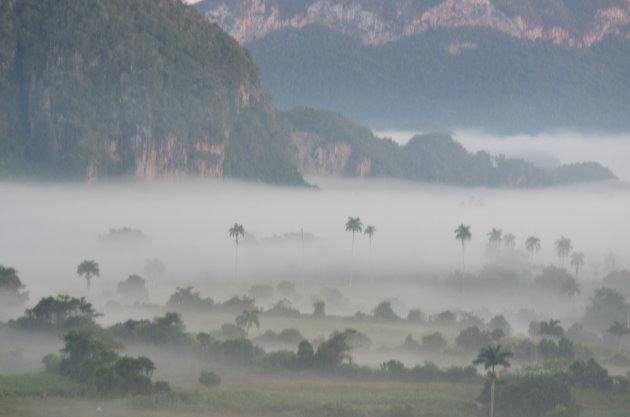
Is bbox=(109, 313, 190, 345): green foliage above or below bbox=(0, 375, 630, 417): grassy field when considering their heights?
above

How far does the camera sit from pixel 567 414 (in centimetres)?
11475

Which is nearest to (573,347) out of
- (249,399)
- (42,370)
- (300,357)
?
(300,357)

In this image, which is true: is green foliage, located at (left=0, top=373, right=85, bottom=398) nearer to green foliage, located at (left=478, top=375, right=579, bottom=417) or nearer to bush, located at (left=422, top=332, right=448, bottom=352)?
green foliage, located at (left=478, top=375, right=579, bottom=417)

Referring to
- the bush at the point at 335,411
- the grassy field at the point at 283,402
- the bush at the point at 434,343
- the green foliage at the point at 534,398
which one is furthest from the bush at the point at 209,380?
the bush at the point at 434,343

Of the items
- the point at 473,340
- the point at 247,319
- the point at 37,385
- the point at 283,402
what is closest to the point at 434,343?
the point at 473,340

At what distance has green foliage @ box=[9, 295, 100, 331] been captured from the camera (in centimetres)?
16025

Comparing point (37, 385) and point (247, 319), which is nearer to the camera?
point (37, 385)

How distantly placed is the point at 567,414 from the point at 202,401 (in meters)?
36.8

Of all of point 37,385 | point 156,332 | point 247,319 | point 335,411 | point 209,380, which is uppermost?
point 247,319

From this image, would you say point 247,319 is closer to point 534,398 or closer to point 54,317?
point 54,317

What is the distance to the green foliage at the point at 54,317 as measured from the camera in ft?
526

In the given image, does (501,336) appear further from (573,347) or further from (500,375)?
(500,375)

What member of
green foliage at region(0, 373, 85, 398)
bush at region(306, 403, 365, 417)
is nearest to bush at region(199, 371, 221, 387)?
green foliage at region(0, 373, 85, 398)

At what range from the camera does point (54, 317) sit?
16288 centimetres
